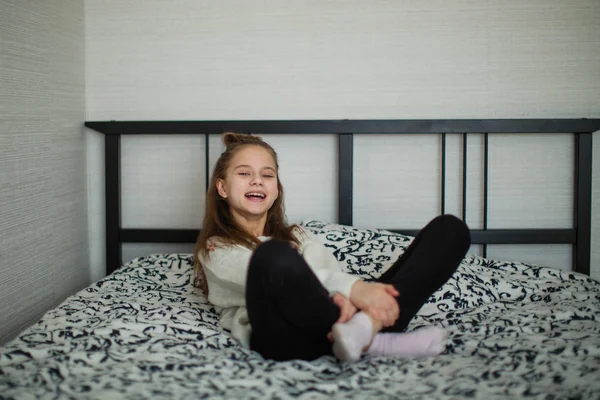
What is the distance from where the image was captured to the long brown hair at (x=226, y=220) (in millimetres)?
1379

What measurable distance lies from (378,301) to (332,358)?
0.16m

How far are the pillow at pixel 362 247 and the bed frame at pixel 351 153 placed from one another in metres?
0.20

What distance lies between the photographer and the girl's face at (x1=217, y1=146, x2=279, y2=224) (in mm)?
1427

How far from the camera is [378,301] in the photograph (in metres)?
1.06

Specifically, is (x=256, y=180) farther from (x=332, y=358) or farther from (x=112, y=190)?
(x=112, y=190)

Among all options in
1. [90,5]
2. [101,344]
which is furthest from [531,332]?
[90,5]

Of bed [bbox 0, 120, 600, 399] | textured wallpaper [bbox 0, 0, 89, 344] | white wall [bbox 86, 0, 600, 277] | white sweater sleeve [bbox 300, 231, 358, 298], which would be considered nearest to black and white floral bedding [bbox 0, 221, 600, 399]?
bed [bbox 0, 120, 600, 399]

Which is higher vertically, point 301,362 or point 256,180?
point 256,180

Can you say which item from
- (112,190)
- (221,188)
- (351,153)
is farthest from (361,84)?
(112,190)

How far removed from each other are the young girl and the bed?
5 centimetres

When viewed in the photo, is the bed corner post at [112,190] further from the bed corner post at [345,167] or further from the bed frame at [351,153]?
the bed corner post at [345,167]

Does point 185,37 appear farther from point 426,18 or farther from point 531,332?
point 531,332

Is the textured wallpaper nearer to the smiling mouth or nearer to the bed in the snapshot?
the bed

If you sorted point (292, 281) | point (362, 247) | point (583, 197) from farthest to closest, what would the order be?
point (583, 197), point (362, 247), point (292, 281)
